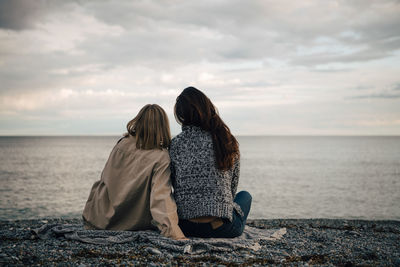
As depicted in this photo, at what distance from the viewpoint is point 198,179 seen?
488 centimetres

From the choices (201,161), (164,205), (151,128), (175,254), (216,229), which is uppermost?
(151,128)

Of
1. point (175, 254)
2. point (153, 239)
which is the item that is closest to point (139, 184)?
point (153, 239)

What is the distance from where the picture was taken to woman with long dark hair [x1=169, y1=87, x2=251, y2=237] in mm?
4824

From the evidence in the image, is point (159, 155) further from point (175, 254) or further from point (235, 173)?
point (175, 254)

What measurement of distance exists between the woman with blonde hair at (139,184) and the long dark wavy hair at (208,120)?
1.57 ft

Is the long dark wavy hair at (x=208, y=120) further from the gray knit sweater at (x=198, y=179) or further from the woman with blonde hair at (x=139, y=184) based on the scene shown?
the woman with blonde hair at (x=139, y=184)

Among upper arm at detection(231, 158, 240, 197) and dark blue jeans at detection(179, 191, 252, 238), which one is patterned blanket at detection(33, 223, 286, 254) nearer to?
dark blue jeans at detection(179, 191, 252, 238)

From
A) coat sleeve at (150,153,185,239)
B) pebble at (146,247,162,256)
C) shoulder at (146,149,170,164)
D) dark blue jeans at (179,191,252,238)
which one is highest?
shoulder at (146,149,170,164)

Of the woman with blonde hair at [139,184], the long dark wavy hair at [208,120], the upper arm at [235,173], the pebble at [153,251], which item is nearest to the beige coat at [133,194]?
the woman with blonde hair at [139,184]

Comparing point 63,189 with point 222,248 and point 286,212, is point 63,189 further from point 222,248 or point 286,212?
point 222,248

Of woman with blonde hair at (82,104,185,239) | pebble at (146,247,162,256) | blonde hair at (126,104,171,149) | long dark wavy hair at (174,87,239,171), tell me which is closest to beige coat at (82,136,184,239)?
woman with blonde hair at (82,104,185,239)

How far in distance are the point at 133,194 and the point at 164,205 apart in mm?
652

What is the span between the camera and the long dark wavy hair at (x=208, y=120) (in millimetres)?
4797

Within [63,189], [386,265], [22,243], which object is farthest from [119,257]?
[63,189]
